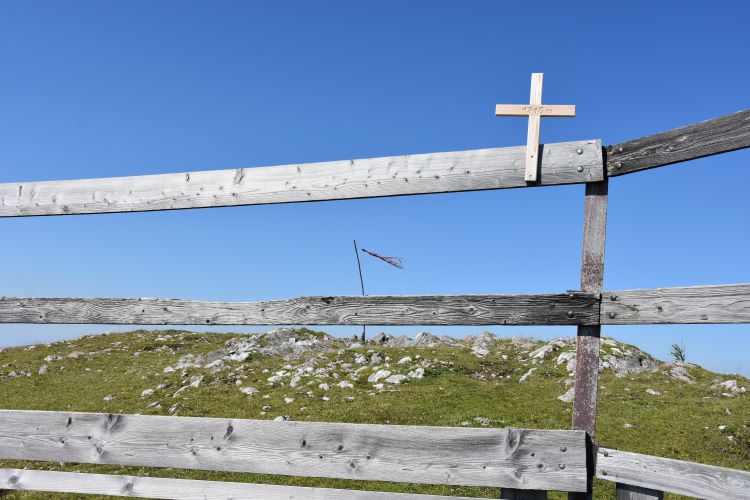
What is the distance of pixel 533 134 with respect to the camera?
5.86 metres

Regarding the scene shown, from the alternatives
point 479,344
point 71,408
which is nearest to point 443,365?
point 479,344

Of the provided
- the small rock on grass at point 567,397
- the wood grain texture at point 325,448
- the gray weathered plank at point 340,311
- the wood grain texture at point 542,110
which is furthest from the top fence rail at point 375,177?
the small rock on grass at point 567,397

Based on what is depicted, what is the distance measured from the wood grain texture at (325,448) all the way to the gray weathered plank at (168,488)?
18cm

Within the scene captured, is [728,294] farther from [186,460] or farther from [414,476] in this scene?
[186,460]

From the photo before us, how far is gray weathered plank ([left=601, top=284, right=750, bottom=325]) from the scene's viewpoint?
16.5 feet

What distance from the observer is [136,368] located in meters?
22.6

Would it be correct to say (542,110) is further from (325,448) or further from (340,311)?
(325,448)

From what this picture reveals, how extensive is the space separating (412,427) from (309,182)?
2780 millimetres

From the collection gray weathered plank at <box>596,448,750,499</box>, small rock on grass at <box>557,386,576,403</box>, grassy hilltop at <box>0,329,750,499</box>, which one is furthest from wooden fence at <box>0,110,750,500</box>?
small rock on grass at <box>557,386,576,403</box>

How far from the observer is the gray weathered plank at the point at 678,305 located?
502cm

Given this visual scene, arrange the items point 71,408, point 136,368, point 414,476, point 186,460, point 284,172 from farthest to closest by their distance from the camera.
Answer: point 136,368, point 71,408, point 284,172, point 186,460, point 414,476

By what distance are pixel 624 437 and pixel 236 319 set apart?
978cm

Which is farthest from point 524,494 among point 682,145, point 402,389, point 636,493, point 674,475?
point 402,389

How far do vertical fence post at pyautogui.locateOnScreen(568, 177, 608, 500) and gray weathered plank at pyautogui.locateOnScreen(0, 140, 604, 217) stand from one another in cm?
30
